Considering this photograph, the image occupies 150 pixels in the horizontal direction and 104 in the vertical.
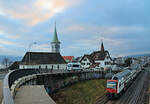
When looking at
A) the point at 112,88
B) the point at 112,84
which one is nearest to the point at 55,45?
the point at 112,84

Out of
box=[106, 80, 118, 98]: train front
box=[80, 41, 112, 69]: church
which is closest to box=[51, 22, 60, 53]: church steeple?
box=[80, 41, 112, 69]: church

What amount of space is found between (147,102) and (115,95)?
5660 mm

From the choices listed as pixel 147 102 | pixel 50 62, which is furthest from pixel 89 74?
pixel 147 102

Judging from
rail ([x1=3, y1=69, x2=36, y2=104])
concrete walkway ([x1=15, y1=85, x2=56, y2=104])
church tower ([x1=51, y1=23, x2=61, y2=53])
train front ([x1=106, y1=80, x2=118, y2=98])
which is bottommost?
train front ([x1=106, y1=80, x2=118, y2=98])

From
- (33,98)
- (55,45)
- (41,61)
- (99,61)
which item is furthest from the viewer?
(55,45)

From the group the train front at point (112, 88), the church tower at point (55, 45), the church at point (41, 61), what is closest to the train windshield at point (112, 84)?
Result: the train front at point (112, 88)

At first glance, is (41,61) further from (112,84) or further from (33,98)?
(33,98)

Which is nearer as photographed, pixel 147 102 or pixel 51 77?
pixel 147 102

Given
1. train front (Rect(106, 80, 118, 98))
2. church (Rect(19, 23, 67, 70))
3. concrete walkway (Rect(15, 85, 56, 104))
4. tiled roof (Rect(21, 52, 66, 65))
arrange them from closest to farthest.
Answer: concrete walkway (Rect(15, 85, 56, 104)), train front (Rect(106, 80, 118, 98)), church (Rect(19, 23, 67, 70)), tiled roof (Rect(21, 52, 66, 65))

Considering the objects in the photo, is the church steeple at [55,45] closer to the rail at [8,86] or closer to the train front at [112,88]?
the train front at [112,88]

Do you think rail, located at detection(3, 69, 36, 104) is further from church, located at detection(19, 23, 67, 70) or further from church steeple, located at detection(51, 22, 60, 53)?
church steeple, located at detection(51, 22, 60, 53)

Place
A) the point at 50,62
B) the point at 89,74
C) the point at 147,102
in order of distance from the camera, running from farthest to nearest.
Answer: the point at 50,62
the point at 89,74
the point at 147,102

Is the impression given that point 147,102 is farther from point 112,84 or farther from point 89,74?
point 89,74

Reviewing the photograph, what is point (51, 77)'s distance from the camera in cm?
2666
